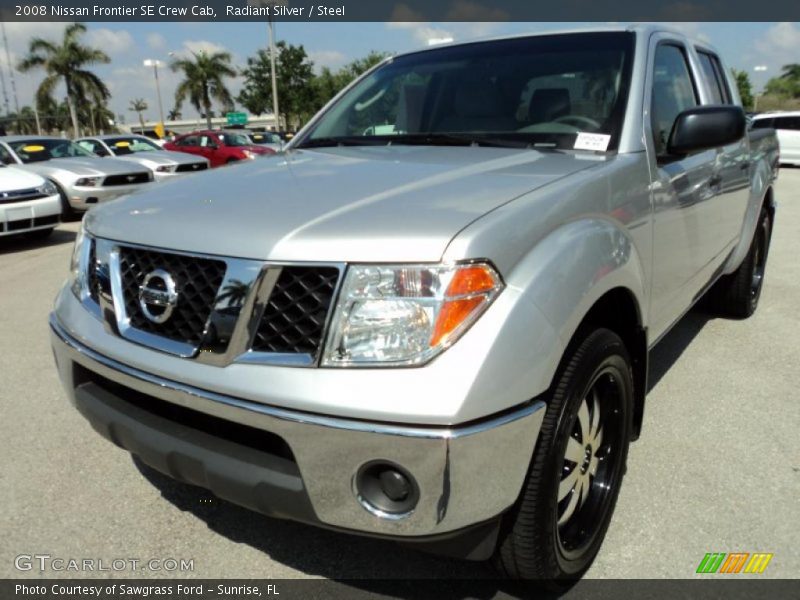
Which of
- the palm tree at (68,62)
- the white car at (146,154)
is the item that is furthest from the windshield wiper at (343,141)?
the palm tree at (68,62)

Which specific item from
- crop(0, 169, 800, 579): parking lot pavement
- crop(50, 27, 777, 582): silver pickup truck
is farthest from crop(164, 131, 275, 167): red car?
crop(50, 27, 777, 582): silver pickup truck

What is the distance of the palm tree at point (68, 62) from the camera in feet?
115

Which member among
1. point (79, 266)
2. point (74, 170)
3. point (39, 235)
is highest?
point (79, 266)

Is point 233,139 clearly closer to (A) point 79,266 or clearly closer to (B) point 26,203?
(B) point 26,203

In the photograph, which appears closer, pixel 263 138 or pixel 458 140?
pixel 458 140

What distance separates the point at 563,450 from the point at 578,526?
541mm

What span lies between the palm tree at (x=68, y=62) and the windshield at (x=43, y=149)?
28228 mm

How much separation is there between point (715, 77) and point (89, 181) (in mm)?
8880

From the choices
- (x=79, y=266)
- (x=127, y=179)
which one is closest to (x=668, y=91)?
(x=79, y=266)

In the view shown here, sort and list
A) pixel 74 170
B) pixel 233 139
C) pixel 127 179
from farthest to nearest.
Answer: pixel 233 139
pixel 127 179
pixel 74 170

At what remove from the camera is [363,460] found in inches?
60.3

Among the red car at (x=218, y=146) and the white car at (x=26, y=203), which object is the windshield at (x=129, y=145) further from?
the white car at (x=26, y=203)

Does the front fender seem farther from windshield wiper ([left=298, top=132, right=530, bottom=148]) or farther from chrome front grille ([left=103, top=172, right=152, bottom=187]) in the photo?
chrome front grille ([left=103, top=172, right=152, bottom=187])

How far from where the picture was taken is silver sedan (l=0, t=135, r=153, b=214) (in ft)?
31.9
